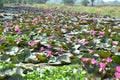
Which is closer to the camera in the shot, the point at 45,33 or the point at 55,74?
the point at 55,74

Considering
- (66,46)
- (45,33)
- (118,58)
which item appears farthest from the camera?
(45,33)

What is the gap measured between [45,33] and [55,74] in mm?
4932

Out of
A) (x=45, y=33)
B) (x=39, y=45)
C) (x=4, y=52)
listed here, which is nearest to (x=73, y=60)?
(x=4, y=52)

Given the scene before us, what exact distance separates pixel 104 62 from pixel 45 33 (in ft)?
16.3

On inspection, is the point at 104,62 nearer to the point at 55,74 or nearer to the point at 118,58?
the point at 118,58

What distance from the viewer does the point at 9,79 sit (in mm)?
5160

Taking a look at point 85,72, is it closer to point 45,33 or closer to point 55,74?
point 55,74

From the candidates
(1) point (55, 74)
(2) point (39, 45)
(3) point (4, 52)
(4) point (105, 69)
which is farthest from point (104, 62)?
(2) point (39, 45)

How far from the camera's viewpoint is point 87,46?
7863mm

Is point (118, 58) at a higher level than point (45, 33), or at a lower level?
higher

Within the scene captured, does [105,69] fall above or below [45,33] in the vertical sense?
above

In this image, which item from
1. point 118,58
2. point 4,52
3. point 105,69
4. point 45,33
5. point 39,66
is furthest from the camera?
point 45,33

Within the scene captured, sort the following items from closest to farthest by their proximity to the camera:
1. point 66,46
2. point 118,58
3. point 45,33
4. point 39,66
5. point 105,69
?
point 105,69 → point 118,58 → point 39,66 → point 66,46 → point 45,33

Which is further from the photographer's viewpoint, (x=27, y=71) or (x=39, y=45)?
(x=39, y=45)
